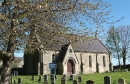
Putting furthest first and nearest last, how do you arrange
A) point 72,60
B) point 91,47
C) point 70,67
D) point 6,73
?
point 91,47 → point 70,67 → point 72,60 → point 6,73

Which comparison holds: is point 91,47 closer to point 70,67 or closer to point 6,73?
point 70,67

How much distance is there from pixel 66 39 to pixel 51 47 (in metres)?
2.33

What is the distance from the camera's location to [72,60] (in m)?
44.3

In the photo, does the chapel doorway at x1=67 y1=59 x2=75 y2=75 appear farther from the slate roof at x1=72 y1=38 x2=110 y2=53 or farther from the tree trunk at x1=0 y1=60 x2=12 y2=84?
the tree trunk at x1=0 y1=60 x2=12 y2=84

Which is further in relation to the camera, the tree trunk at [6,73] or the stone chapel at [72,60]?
the stone chapel at [72,60]

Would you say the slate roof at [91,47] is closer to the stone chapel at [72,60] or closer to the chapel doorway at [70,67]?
the stone chapel at [72,60]

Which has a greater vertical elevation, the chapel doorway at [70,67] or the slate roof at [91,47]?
the slate roof at [91,47]

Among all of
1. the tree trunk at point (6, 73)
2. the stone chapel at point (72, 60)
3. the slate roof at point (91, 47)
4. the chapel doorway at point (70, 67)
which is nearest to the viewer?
the tree trunk at point (6, 73)

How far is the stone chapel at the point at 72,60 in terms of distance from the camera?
4212 centimetres

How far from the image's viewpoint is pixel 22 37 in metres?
13.0

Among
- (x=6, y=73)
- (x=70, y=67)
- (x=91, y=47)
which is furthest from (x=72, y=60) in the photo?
(x=6, y=73)

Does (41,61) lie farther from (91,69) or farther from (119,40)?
(119,40)

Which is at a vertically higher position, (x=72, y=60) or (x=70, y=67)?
(x=72, y=60)

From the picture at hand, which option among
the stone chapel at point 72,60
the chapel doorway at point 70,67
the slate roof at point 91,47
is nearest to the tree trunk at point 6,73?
the stone chapel at point 72,60
